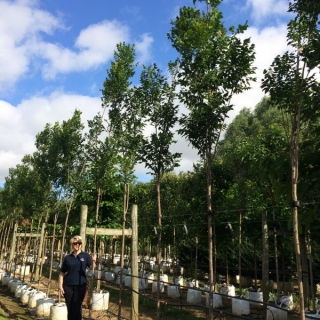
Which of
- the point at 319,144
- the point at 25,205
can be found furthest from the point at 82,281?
the point at 25,205

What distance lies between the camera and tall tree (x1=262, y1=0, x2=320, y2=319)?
3385 millimetres

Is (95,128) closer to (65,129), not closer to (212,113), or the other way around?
(65,129)

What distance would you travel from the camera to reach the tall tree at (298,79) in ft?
11.1

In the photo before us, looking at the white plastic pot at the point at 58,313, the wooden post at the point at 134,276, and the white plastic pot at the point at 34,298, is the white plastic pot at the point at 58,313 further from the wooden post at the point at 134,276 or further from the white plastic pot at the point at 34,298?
the white plastic pot at the point at 34,298

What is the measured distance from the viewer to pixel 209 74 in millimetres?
4938

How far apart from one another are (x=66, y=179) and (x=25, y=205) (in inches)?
227

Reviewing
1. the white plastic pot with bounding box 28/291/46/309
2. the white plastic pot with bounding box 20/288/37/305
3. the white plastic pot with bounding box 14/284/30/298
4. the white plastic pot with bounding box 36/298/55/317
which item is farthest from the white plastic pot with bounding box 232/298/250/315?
the white plastic pot with bounding box 14/284/30/298

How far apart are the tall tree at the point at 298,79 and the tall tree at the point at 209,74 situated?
1.21 metres

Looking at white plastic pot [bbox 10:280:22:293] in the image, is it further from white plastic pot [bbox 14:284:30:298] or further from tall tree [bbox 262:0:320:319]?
tall tree [bbox 262:0:320:319]

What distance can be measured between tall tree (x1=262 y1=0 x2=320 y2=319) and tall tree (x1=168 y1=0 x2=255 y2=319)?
1.21 meters

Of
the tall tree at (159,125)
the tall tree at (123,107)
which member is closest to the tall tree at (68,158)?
the tall tree at (123,107)

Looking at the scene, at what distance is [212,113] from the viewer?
500 centimetres

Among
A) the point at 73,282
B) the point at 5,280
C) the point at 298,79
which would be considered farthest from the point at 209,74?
the point at 5,280

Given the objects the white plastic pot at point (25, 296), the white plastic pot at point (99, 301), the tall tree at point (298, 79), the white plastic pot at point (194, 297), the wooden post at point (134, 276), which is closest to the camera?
the tall tree at point (298, 79)
